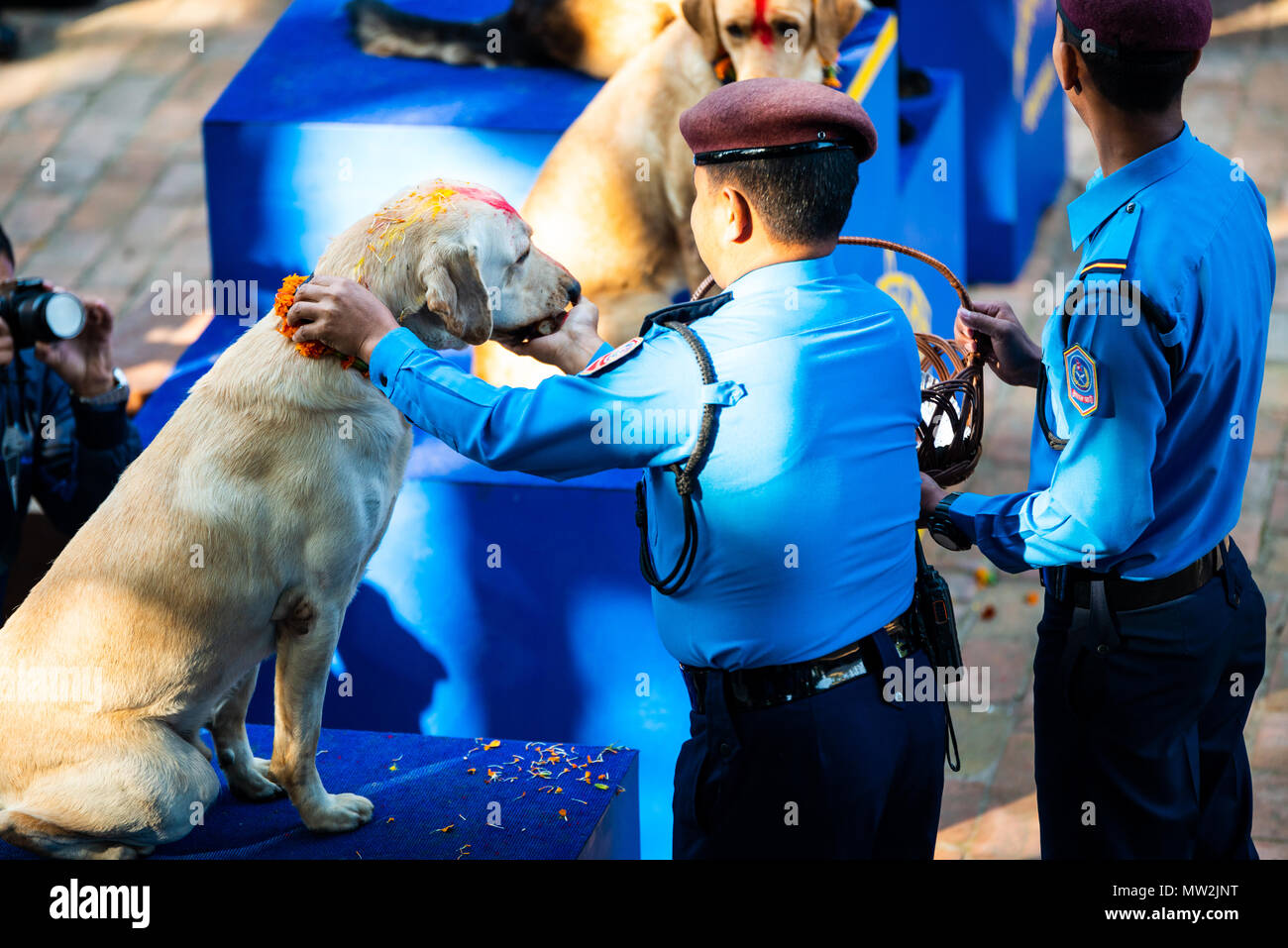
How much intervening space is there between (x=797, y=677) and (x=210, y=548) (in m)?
1.07

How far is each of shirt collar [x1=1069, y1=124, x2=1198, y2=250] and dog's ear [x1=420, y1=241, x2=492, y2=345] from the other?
3.54 ft

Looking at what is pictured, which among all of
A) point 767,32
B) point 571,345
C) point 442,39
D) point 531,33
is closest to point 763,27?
point 767,32

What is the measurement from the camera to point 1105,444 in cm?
242

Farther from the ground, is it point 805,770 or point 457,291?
point 457,291

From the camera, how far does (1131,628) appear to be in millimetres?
2652

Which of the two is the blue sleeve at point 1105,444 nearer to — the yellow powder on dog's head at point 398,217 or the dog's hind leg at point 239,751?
the yellow powder on dog's head at point 398,217

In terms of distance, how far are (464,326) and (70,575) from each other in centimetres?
86

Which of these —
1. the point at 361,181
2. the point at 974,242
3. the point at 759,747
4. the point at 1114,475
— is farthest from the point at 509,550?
the point at 974,242

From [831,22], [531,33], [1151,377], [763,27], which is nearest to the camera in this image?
[1151,377]

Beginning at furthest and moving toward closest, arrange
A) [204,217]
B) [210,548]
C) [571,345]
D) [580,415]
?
[204,217] → [571,345] → [210,548] → [580,415]

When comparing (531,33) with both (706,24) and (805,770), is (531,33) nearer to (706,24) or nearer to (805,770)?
(706,24)

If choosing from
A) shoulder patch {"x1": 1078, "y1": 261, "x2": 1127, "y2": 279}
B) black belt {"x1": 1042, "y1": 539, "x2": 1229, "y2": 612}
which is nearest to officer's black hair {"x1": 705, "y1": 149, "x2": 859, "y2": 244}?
shoulder patch {"x1": 1078, "y1": 261, "x2": 1127, "y2": 279}

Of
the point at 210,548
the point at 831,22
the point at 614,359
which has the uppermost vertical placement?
the point at 831,22

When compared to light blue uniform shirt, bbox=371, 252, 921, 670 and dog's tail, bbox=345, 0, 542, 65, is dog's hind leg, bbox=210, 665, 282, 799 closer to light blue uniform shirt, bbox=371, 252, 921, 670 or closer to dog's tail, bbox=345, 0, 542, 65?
light blue uniform shirt, bbox=371, 252, 921, 670
